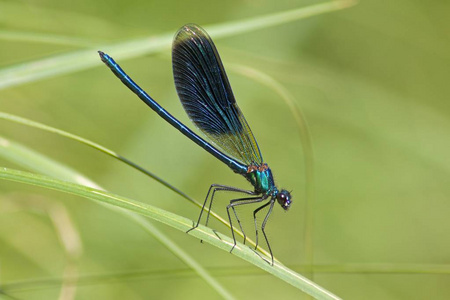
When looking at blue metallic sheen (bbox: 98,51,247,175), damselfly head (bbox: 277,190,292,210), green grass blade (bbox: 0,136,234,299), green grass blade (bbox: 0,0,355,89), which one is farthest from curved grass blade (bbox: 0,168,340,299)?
damselfly head (bbox: 277,190,292,210)

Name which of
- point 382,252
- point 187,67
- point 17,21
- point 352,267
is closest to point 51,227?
point 17,21

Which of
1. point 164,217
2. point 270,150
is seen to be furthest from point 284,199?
point 270,150

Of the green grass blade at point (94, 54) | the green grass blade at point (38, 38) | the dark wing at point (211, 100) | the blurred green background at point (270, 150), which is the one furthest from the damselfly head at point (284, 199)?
the green grass blade at point (38, 38)

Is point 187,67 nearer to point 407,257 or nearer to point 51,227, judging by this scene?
point 51,227

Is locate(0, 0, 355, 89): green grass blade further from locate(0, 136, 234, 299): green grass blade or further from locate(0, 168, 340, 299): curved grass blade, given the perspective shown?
locate(0, 168, 340, 299): curved grass blade

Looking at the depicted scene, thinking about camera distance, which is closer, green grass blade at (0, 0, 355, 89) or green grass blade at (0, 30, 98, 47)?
green grass blade at (0, 0, 355, 89)

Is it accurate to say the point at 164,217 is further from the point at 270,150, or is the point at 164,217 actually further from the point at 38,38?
the point at 270,150

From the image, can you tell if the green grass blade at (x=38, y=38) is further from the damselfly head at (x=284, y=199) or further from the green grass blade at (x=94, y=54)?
the damselfly head at (x=284, y=199)
